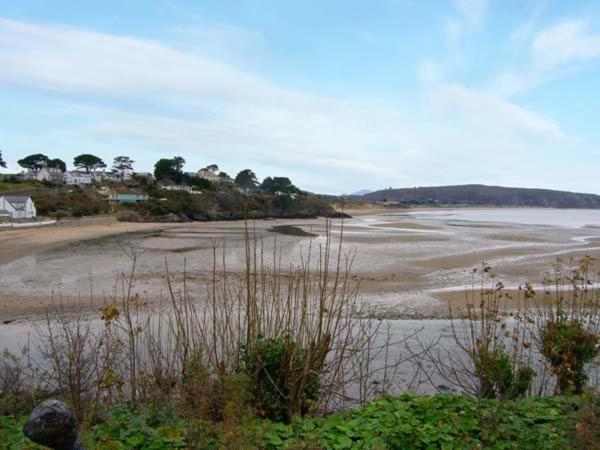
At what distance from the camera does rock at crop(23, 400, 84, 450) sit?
2.20m

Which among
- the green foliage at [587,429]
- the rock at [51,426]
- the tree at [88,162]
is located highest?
the tree at [88,162]

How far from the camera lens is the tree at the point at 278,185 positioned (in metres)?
98.7

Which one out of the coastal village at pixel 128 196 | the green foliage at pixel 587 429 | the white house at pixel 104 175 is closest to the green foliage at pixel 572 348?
the green foliage at pixel 587 429

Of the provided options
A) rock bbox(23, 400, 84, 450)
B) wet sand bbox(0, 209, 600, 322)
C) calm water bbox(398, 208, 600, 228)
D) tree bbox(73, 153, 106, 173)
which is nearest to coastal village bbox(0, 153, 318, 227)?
tree bbox(73, 153, 106, 173)

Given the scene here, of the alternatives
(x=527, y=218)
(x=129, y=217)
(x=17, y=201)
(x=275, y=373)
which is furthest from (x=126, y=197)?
(x=275, y=373)

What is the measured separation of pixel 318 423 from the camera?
5.02 metres

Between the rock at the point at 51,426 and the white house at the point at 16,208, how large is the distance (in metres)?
58.2

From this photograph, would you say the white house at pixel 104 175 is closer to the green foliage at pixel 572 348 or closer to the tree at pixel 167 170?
the tree at pixel 167 170

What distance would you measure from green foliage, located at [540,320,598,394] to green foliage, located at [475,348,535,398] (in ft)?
1.46

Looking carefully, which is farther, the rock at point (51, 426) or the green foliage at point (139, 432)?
the green foliage at point (139, 432)

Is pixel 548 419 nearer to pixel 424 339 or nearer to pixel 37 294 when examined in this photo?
pixel 424 339

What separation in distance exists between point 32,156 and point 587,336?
130 meters

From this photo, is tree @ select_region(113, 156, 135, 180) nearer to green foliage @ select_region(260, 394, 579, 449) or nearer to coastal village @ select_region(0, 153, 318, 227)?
coastal village @ select_region(0, 153, 318, 227)

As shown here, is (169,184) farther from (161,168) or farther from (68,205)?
(68,205)
